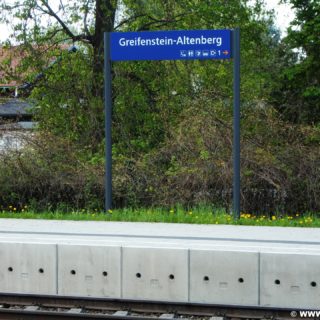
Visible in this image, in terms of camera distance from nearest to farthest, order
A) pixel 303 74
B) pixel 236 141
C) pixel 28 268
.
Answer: pixel 28 268 → pixel 236 141 → pixel 303 74

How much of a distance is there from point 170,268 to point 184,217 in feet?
12.1

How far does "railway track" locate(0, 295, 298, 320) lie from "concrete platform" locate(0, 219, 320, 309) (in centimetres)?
9

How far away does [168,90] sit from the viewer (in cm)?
2255

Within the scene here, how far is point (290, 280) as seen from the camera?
9.12 m

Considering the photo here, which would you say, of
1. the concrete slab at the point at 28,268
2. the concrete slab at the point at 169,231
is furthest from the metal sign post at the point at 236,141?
the concrete slab at the point at 28,268

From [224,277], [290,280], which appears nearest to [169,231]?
[224,277]

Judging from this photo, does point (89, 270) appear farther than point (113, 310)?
Yes

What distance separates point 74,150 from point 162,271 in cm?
812

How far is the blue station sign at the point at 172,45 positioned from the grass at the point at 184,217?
2.67m

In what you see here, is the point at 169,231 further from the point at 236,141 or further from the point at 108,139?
the point at 108,139

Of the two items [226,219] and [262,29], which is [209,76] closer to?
[262,29]

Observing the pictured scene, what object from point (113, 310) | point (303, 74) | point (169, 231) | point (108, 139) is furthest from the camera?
point (303, 74)

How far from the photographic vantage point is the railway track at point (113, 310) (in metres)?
9.17

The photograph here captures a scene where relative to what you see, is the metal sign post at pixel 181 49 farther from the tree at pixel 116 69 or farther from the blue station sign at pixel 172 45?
the tree at pixel 116 69
